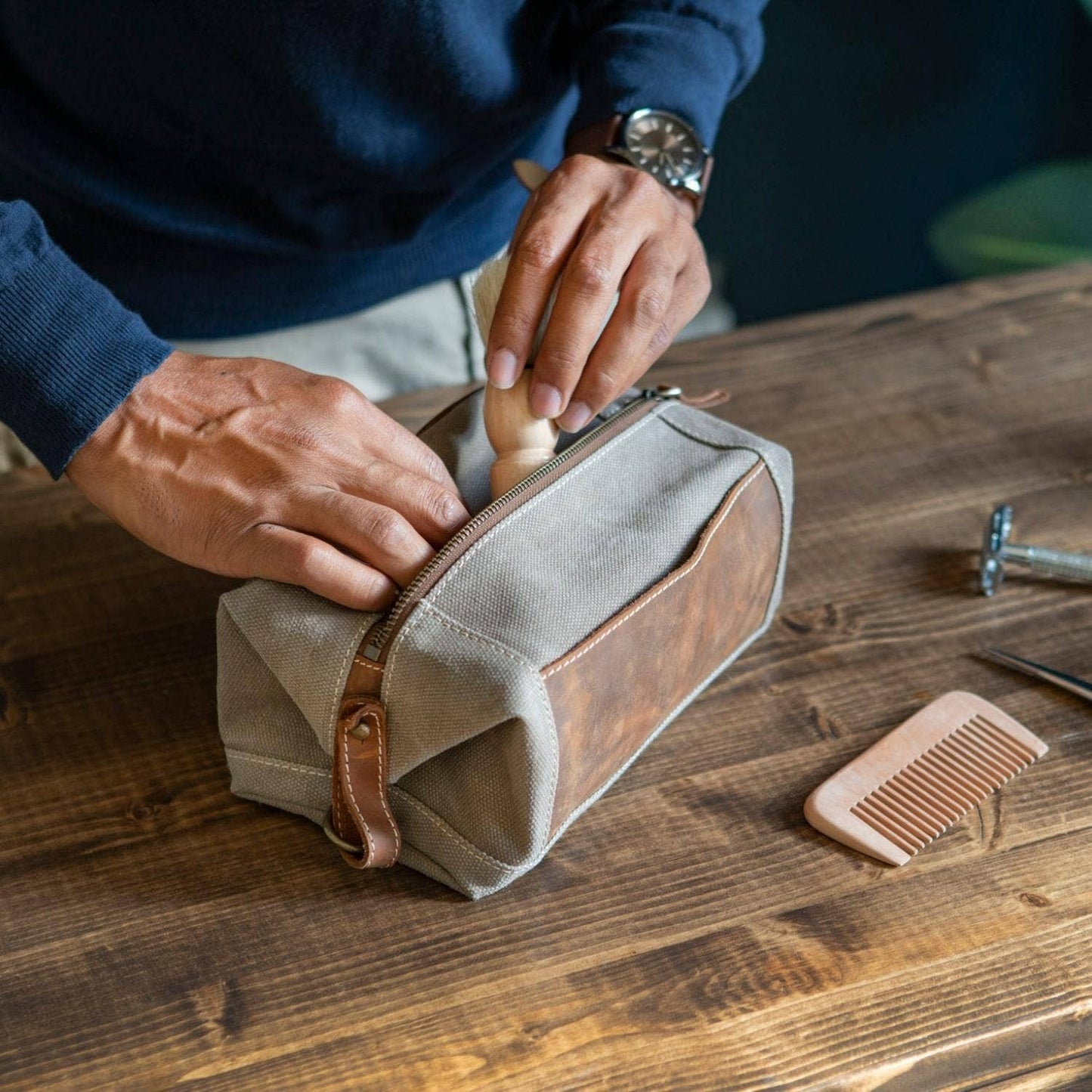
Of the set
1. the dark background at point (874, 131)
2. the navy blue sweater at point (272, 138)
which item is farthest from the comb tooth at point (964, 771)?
the dark background at point (874, 131)

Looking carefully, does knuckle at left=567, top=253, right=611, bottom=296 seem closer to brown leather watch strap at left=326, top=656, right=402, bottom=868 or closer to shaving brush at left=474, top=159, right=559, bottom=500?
shaving brush at left=474, top=159, right=559, bottom=500

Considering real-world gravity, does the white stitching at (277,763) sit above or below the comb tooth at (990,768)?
below


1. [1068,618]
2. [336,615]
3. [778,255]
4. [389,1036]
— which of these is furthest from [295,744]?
[778,255]

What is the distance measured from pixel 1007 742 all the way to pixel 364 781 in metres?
0.47

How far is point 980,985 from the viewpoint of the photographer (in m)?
0.75

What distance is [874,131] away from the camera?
2.95 metres

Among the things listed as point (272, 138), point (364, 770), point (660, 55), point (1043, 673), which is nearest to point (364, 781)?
point (364, 770)

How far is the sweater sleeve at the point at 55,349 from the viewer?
36.3 inches

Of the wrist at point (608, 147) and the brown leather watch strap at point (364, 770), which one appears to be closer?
the brown leather watch strap at point (364, 770)

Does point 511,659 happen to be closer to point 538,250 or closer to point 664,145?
point 538,250

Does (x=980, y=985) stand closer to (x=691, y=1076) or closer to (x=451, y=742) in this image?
(x=691, y=1076)

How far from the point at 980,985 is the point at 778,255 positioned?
257 centimetres

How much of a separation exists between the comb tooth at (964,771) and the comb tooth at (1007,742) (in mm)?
32

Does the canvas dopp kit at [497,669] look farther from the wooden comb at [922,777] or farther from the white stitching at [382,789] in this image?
the wooden comb at [922,777]
